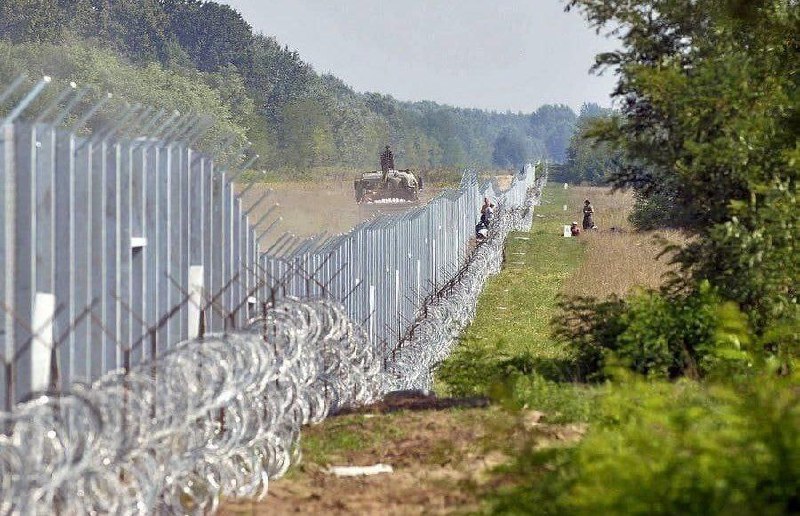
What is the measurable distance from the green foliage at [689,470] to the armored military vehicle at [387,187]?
52.0 metres

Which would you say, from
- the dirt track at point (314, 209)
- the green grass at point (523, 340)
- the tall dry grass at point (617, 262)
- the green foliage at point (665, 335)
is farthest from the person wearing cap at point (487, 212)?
the green foliage at point (665, 335)

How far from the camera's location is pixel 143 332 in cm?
941

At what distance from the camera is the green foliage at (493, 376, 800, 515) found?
5.19 m

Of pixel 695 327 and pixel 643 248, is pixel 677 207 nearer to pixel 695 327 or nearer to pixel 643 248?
pixel 695 327

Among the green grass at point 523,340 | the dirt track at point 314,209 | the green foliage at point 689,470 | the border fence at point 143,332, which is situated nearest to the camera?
the green foliage at point 689,470

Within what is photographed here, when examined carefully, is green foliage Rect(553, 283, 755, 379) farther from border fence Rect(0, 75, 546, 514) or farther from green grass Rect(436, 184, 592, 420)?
border fence Rect(0, 75, 546, 514)

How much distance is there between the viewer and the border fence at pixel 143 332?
650 centimetres

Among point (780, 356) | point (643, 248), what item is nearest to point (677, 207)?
point (780, 356)

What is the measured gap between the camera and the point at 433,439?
10570mm

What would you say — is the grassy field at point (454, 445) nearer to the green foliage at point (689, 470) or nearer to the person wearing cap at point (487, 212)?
the green foliage at point (689, 470)

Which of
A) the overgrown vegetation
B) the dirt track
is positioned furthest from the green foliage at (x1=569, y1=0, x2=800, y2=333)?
the dirt track

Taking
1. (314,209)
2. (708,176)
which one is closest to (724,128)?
(708,176)

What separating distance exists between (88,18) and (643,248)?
66.6m

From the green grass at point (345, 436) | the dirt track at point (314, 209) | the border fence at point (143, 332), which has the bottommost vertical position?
the dirt track at point (314, 209)
